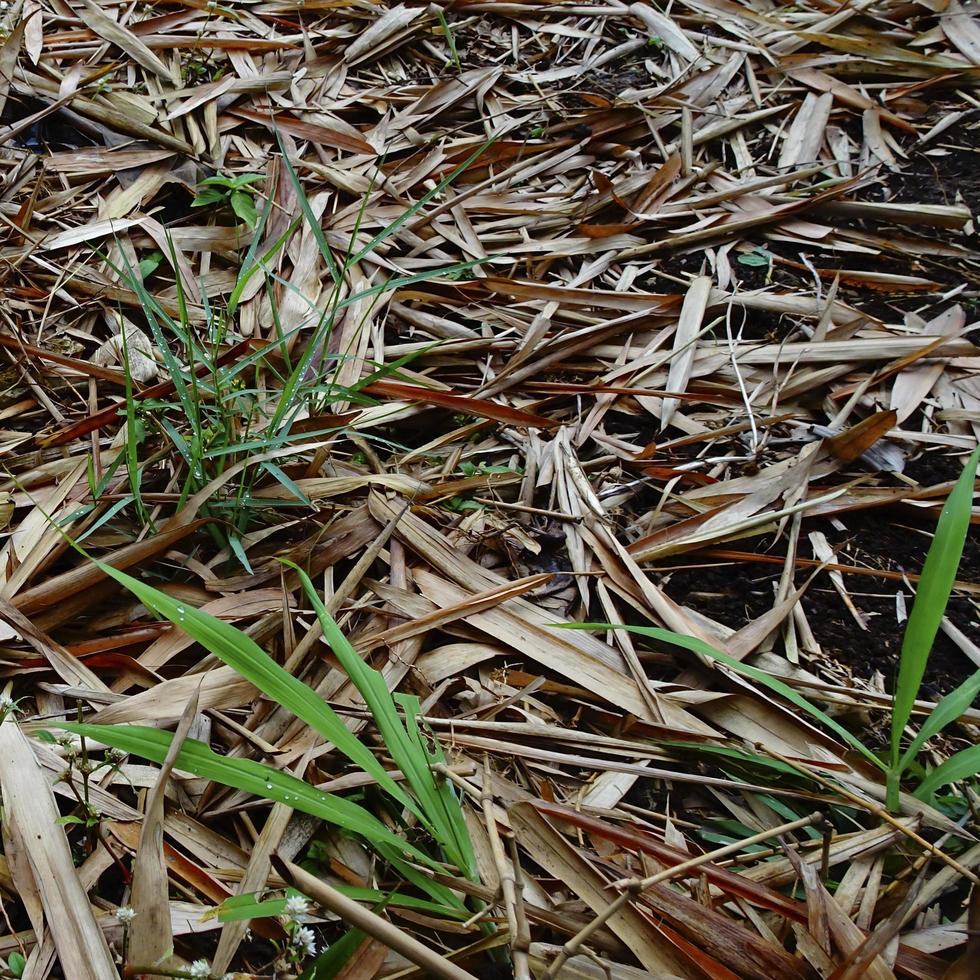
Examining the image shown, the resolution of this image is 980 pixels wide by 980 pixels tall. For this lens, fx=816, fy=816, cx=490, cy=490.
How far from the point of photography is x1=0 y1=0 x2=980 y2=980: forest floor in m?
0.83

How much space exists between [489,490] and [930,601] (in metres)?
0.60

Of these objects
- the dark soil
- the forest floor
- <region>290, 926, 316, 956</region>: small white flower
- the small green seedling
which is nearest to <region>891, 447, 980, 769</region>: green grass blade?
the forest floor

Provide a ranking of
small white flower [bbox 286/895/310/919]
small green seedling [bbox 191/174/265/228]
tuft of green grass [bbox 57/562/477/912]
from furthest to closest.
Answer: small green seedling [bbox 191/174/265/228]
tuft of green grass [bbox 57/562/477/912]
small white flower [bbox 286/895/310/919]

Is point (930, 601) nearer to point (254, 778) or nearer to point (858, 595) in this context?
point (858, 595)

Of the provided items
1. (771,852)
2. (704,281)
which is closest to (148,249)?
(704,281)

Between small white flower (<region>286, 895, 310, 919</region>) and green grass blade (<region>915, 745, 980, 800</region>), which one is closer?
small white flower (<region>286, 895, 310, 919</region>)

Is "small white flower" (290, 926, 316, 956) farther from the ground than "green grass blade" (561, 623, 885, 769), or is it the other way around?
"small white flower" (290, 926, 316, 956)

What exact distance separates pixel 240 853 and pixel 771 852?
576 millimetres

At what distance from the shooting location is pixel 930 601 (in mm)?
914

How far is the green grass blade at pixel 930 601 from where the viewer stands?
885mm

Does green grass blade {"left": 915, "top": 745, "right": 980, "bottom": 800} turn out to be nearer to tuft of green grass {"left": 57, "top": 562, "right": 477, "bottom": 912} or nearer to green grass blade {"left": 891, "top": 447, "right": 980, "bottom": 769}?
green grass blade {"left": 891, "top": 447, "right": 980, "bottom": 769}

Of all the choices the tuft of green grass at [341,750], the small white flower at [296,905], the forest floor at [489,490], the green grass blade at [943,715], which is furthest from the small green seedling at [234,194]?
the green grass blade at [943,715]

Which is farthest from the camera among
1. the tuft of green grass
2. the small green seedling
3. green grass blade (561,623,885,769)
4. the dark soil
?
the small green seedling

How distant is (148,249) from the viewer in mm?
1490
